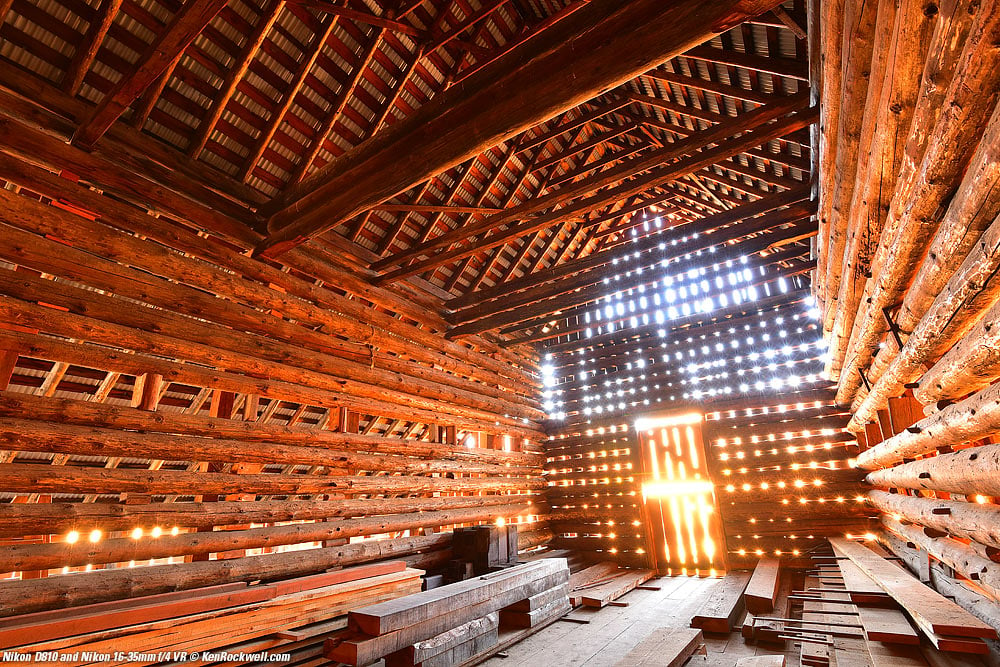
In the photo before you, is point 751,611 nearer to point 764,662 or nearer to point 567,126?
point 764,662

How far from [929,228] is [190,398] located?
12.8 metres

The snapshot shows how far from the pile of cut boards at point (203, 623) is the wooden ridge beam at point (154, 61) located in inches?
192

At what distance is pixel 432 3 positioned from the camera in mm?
7301

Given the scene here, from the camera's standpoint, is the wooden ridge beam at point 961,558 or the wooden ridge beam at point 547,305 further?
the wooden ridge beam at point 547,305

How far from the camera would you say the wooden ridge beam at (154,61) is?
4.09 m

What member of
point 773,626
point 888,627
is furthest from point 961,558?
point 773,626

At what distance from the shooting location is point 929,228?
11.4ft

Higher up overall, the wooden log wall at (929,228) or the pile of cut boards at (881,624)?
the wooden log wall at (929,228)

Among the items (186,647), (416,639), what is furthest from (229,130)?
(416,639)

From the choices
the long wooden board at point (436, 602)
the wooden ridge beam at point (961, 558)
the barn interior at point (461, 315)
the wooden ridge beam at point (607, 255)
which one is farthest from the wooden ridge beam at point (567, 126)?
the wooden ridge beam at point (961, 558)

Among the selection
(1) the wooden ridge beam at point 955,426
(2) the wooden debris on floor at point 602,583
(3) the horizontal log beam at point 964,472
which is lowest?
(2) the wooden debris on floor at point 602,583

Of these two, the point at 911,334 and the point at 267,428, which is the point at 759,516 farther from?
the point at 267,428

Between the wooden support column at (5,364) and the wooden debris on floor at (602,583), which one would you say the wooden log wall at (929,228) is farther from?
the wooden support column at (5,364)

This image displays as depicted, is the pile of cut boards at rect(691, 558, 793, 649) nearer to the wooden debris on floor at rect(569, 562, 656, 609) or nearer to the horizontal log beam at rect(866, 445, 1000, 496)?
the wooden debris on floor at rect(569, 562, 656, 609)
